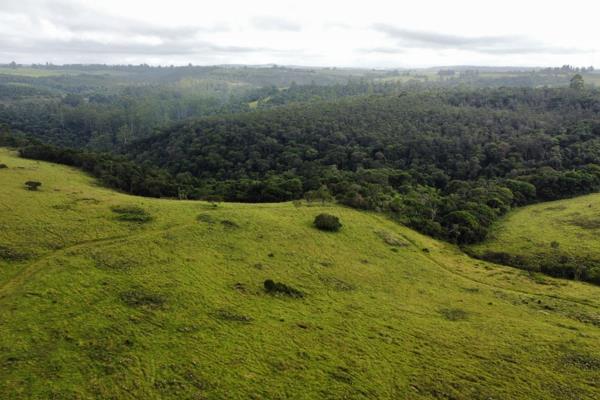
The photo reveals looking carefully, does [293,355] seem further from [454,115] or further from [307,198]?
[454,115]

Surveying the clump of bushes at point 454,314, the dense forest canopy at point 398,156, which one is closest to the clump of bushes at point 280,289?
the clump of bushes at point 454,314

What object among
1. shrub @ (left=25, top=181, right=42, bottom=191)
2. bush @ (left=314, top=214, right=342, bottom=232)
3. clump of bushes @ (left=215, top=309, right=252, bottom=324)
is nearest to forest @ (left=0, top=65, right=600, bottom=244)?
bush @ (left=314, top=214, right=342, bottom=232)

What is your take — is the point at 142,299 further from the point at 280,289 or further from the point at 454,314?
the point at 454,314

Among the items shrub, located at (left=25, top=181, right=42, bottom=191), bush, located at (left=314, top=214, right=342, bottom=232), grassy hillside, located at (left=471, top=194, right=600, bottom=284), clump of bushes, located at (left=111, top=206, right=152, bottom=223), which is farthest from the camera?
bush, located at (left=314, top=214, right=342, bottom=232)

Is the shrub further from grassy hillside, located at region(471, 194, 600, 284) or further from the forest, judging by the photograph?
grassy hillside, located at region(471, 194, 600, 284)

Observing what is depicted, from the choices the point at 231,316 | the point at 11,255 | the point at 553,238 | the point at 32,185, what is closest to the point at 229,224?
the point at 231,316
